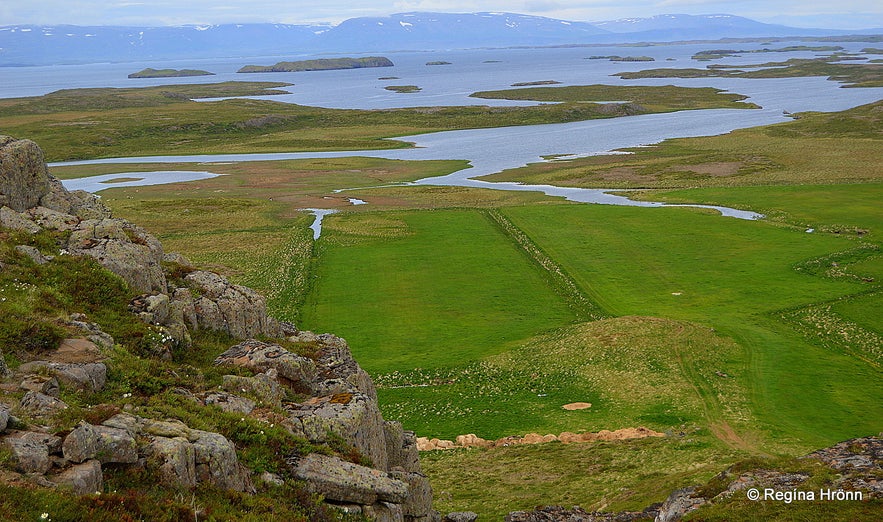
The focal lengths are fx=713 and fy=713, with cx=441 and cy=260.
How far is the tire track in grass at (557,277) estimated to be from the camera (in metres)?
57.5

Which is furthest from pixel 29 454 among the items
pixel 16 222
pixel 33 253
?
pixel 16 222

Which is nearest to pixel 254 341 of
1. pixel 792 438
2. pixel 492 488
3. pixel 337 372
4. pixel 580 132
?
pixel 337 372

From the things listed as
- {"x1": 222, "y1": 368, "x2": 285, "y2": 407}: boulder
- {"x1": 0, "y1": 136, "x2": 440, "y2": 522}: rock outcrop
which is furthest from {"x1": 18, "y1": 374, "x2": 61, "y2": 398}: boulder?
{"x1": 222, "y1": 368, "x2": 285, "y2": 407}: boulder

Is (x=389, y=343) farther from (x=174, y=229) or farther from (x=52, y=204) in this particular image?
(x=174, y=229)

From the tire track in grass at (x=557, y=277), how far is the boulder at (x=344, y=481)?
38.9 m

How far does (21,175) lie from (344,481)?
21.5 metres

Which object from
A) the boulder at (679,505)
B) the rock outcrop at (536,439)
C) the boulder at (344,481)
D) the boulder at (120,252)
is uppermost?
the boulder at (120,252)

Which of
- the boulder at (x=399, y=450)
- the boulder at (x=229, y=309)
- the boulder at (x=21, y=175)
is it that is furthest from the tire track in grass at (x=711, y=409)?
the boulder at (x=21, y=175)

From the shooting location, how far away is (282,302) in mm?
60938

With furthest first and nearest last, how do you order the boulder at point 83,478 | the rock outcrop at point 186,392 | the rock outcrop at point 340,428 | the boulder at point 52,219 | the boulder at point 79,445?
1. the boulder at point 52,219
2. the rock outcrop at point 340,428
3. the rock outcrop at point 186,392
4. the boulder at point 79,445
5. the boulder at point 83,478

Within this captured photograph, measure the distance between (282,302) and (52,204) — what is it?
30.1 metres

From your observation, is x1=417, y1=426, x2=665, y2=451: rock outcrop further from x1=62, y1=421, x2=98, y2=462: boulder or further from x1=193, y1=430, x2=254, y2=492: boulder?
x1=62, y1=421, x2=98, y2=462: boulder

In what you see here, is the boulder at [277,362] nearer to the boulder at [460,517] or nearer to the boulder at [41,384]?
the boulder at [41,384]

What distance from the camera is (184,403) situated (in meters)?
19.7
